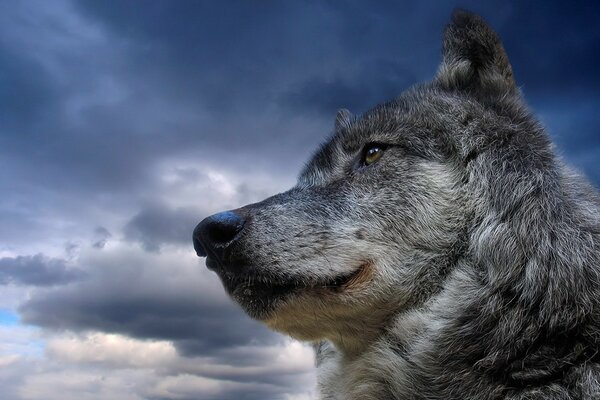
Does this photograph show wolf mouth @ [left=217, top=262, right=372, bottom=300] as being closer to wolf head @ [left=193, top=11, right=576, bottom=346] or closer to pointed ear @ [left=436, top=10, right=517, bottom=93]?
wolf head @ [left=193, top=11, right=576, bottom=346]

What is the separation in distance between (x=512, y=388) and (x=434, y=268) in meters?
0.91

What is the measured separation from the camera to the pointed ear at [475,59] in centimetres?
524

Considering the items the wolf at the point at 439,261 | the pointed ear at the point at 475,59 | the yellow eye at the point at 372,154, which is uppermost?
the pointed ear at the point at 475,59

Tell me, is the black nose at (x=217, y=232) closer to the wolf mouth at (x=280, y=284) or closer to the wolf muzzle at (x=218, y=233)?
the wolf muzzle at (x=218, y=233)

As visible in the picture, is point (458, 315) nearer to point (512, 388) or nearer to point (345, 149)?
point (512, 388)

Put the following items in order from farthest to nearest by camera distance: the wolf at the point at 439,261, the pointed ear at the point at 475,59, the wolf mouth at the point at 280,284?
the pointed ear at the point at 475,59 < the wolf mouth at the point at 280,284 < the wolf at the point at 439,261

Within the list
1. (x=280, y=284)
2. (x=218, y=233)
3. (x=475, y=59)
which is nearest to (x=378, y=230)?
(x=280, y=284)

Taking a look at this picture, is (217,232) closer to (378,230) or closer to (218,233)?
(218,233)

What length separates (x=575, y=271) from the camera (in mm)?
3895

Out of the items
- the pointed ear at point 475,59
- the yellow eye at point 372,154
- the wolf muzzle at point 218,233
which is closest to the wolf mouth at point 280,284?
the wolf muzzle at point 218,233

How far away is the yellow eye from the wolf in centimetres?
1

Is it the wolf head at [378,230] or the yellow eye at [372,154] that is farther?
the yellow eye at [372,154]

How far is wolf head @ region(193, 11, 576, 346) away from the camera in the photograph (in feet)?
14.0

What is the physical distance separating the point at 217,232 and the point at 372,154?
1.41m
